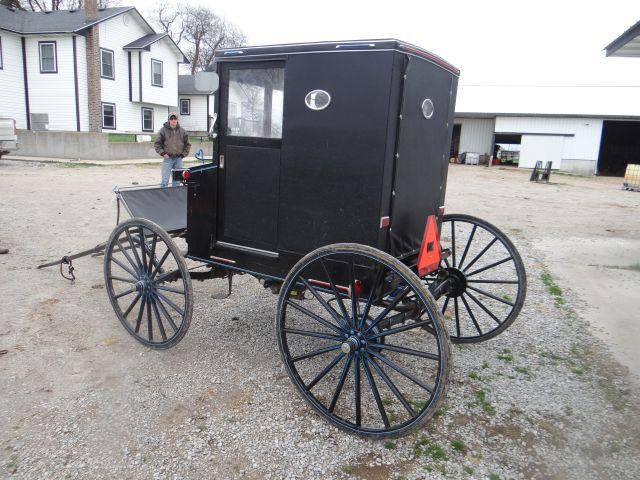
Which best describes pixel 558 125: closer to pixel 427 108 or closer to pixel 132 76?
pixel 132 76

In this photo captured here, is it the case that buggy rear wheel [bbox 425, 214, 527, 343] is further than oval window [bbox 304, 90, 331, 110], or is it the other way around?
buggy rear wheel [bbox 425, 214, 527, 343]

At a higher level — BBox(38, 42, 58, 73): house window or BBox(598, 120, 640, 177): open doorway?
BBox(38, 42, 58, 73): house window

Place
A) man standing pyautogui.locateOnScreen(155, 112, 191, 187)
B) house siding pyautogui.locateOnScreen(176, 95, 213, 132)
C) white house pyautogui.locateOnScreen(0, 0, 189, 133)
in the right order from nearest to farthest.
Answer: man standing pyautogui.locateOnScreen(155, 112, 191, 187), white house pyautogui.locateOnScreen(0, 0, 189, 133), house siding pyautogui.locateOnScreen(176, 95, 213, 132)

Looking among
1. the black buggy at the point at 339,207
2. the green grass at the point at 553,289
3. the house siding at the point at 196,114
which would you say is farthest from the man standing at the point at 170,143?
the house siding at the point at 196,114

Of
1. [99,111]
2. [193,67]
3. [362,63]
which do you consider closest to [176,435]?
[362,63]

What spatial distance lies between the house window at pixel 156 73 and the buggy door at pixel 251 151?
29951 mm

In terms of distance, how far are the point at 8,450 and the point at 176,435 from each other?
2.87ft

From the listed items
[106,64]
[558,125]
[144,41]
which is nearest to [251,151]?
[106,64]

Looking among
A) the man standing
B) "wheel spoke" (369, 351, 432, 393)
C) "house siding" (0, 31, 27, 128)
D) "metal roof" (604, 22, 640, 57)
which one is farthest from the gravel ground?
"house siding" (0, 31, 27, 128)

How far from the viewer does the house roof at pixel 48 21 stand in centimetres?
2520

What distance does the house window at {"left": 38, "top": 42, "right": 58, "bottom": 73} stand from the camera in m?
25.6

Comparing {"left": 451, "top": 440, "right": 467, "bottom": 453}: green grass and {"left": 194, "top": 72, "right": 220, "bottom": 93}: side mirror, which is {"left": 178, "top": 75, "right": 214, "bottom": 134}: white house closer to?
{"left": 194, "top": 72, "right": 220, "bottom": 93}: side mirror

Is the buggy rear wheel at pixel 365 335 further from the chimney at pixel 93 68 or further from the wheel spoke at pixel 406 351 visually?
the chimney at pixel 93 68

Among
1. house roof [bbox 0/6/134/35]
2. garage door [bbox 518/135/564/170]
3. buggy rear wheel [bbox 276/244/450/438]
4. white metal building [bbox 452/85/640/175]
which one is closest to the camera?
buggy rear wheel [bbox 276/244/450/438]
